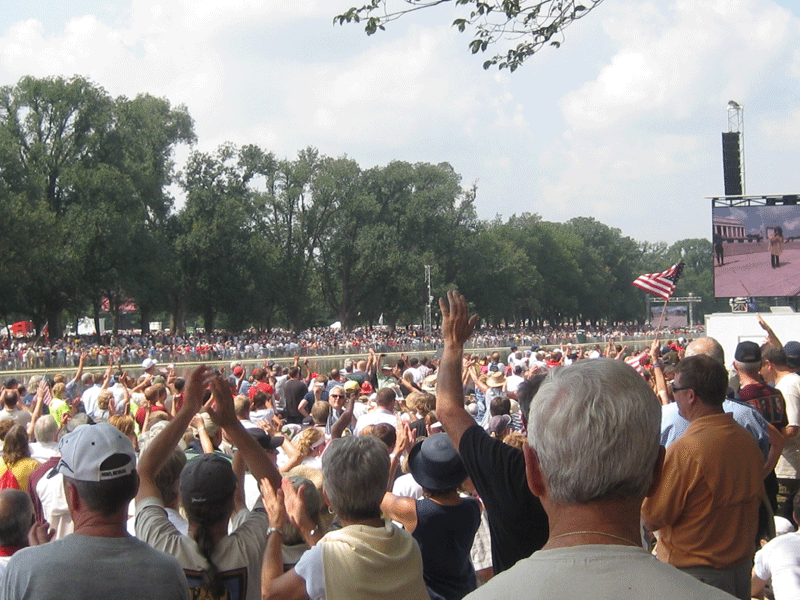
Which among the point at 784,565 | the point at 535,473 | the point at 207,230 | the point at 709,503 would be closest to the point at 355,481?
the point at 535,473

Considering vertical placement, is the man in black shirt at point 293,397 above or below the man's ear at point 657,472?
below

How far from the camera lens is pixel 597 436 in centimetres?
187

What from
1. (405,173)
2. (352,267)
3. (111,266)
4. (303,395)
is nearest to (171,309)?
(111,266)

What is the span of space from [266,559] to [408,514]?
1.08 meters

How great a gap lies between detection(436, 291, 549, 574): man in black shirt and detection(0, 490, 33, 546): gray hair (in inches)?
80.6

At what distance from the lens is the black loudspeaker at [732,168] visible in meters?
40.0

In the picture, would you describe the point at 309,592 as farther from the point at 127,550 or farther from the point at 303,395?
the point at 303,395

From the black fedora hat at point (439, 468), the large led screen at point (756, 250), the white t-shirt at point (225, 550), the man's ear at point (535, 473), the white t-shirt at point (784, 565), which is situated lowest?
the white t-shirt at point (784, 565)

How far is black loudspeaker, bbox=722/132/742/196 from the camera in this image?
40.0m

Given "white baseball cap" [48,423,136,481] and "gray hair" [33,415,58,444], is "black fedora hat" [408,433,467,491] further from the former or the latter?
"gray hair" [33,415,58,444]

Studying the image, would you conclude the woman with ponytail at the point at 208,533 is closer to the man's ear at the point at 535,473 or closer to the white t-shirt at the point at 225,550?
the white t-shirt at the point at 225,550

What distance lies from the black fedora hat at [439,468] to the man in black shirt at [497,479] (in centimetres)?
99

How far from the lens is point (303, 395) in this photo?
12445mm

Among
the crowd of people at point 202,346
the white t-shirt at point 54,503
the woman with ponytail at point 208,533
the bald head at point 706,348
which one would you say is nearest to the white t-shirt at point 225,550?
the woman with ponytail at point 208,533
